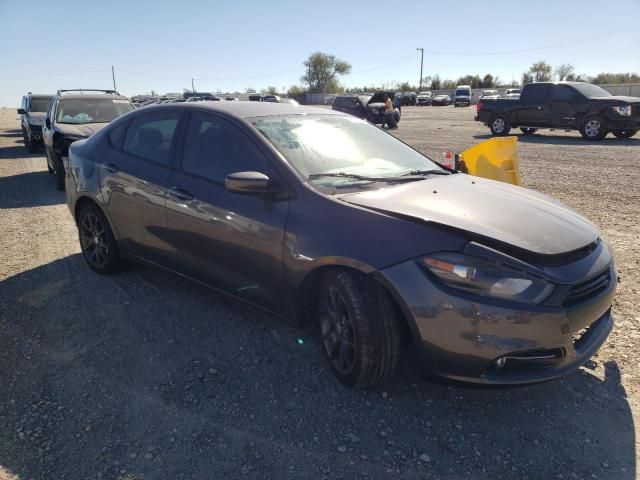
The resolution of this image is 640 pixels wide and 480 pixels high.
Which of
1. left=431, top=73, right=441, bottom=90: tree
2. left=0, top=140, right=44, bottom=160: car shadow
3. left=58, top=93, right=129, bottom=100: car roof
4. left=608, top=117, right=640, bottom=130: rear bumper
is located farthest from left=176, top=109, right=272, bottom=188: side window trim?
left=431, top=73, right=441, bottom=90: tree

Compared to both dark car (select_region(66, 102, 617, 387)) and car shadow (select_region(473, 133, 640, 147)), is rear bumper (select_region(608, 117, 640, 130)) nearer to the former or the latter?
car shadow (select_region(473, 133, 640, 147))

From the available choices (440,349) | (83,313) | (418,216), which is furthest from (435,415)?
(83,313)

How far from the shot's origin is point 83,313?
12.7ft

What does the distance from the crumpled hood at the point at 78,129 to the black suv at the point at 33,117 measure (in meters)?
5.46

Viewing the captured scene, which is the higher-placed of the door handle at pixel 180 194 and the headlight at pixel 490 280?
the door handle at pixel 180 194

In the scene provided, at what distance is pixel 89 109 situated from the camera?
984 cm

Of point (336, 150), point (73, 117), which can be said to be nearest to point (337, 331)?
point (336, 150)

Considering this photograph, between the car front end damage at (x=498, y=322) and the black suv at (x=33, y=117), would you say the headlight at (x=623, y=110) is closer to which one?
the car front end damage at (x=498, y=322)

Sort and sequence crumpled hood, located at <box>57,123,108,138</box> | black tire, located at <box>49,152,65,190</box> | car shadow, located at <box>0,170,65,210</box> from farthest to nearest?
1. black tire, located at <box>49,152,65,190</box>
2. crumpled hood, located at <box>57,123,108,138</box>
3. car shadow, located at <box>0,170,65,210</box>

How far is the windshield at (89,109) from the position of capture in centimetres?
948

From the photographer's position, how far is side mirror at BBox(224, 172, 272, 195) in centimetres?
289

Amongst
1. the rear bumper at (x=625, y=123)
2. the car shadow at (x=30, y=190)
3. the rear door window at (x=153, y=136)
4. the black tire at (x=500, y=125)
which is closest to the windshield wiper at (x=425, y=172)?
the rear door window at (x=153, y=136)

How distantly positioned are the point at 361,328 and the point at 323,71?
109 meters

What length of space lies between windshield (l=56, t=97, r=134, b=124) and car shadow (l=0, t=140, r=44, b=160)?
5569 mm
